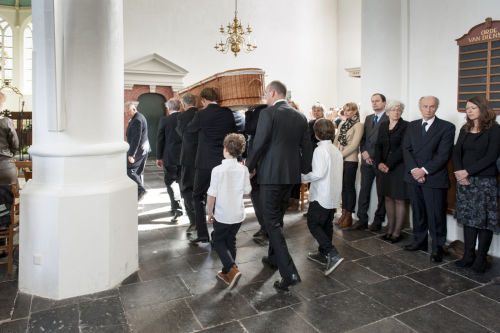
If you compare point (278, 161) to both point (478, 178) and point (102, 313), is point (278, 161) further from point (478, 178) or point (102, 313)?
point (478, 178)

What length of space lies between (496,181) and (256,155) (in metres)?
2.26

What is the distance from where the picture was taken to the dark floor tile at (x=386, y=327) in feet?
9.04

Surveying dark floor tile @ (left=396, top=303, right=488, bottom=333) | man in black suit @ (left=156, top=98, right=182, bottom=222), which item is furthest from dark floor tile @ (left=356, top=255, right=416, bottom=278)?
man in black suit @ (left=156, top=98, right=182, bottom=222)

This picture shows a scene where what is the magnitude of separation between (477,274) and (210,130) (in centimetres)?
290

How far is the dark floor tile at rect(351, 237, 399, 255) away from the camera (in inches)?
174

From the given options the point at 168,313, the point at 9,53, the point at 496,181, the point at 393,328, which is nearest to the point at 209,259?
the point at 168,313

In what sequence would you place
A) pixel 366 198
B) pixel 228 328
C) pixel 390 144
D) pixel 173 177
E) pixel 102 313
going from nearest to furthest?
pixel 228 328, pixel 102 313, pixel 390 144, pixel 366 198, pixel 173 177

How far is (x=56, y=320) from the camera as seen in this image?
2.89 m

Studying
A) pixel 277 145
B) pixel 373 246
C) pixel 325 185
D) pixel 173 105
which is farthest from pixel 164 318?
pixel 173 105

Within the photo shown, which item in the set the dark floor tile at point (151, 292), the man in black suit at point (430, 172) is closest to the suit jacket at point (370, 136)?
the man in black suit at point (430, 172)

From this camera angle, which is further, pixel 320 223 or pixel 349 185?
pixel 349 185

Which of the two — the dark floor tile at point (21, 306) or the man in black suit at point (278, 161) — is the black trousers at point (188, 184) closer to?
the man in black suit at point (278, 161)

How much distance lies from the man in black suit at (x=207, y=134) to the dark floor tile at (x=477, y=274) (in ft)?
8.23

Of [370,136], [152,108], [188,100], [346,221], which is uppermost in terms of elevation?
[152,108]
